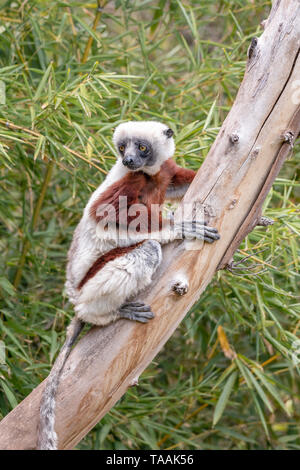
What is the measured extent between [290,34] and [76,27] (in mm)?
2494

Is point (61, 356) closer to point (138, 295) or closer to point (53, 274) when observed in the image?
point (138, 295)

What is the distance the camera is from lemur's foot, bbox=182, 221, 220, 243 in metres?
2.99

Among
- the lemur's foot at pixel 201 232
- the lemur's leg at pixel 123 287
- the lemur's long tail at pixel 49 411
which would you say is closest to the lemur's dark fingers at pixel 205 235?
the lemur's foot at pixel 201 232

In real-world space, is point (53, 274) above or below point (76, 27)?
below

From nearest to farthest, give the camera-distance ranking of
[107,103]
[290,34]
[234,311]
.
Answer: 1. [290,34]
2. [234,311]
3. [107,103]

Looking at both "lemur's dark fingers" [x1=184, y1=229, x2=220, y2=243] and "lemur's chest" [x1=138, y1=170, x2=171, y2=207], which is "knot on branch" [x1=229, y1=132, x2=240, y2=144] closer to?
"lemur's dark fingers" [x1=184, y1=229, x2=220, y2=243]

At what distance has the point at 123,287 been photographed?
120 inches

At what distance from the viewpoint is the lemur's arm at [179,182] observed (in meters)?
3.53

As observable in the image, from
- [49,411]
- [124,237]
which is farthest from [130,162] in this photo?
[49,411]

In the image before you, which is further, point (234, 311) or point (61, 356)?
point (234, 311)

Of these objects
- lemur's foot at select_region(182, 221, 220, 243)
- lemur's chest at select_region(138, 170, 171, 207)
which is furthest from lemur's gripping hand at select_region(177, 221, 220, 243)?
lemur's chest at select_region(138, 170, 171, 207)

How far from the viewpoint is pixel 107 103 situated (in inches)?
184

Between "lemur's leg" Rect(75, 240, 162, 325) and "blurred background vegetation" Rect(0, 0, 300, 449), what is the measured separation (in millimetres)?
691
